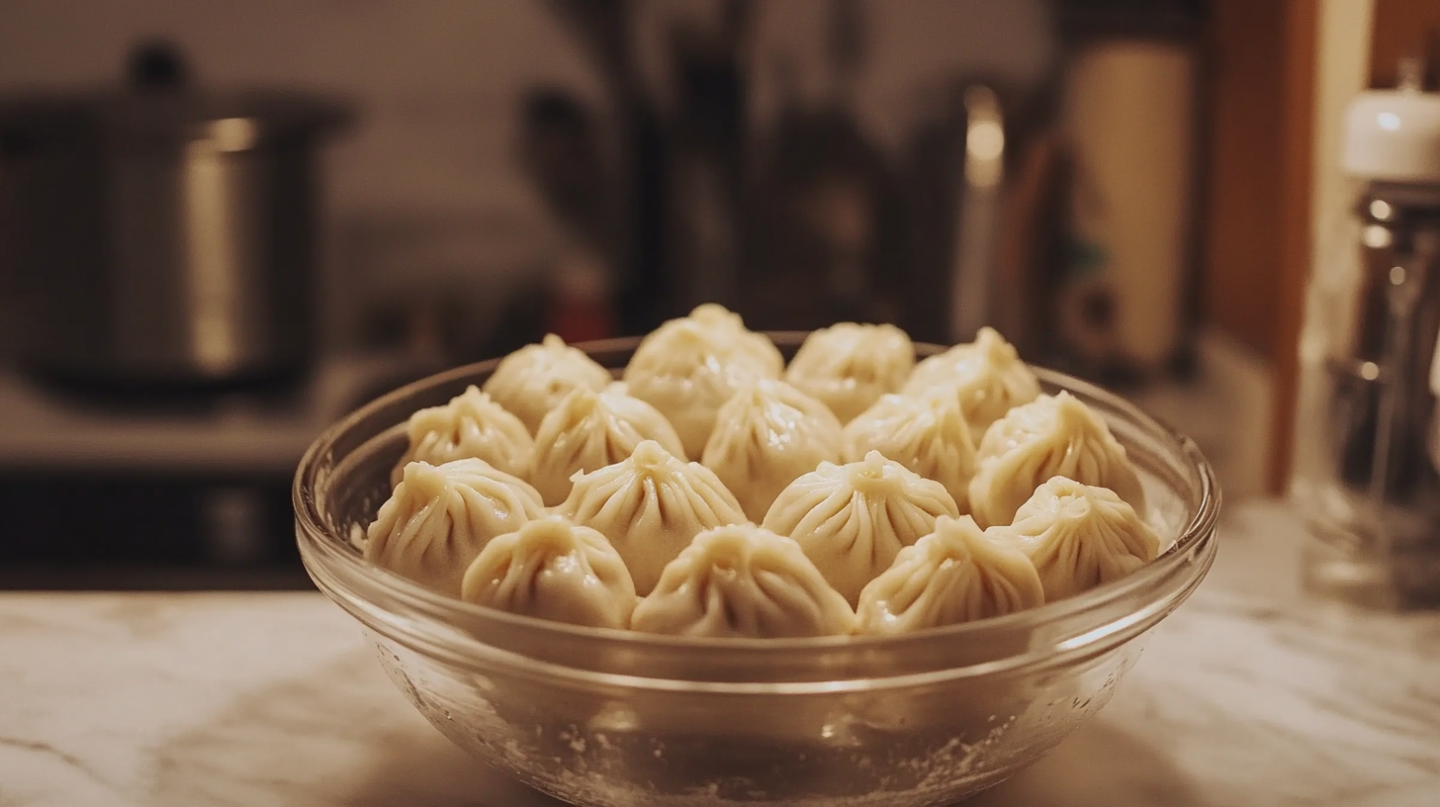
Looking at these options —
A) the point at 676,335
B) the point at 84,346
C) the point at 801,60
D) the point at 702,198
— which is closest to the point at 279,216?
the point at 84,346

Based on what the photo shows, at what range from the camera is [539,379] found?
0.86 m

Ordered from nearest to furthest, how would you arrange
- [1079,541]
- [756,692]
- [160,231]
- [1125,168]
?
[756,692] < [1079,541] < [160,231] < [1125,168]

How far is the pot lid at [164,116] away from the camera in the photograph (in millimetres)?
1597

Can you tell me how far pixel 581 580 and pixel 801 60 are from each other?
140 centimetres

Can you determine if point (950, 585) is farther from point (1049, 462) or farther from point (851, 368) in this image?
point (851, 368)

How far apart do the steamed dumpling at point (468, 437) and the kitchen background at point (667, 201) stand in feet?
3.05

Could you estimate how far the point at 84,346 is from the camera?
1723mm

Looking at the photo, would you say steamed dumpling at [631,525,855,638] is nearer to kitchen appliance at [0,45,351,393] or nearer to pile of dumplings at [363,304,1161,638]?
pile of dumplings at [363,304,1161,638]

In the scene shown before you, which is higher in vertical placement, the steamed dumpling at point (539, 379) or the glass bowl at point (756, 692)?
the steamed dumpling at point (539, 379)

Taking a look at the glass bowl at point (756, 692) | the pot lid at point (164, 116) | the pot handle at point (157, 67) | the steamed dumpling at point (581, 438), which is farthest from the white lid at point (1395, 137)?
the pot handle at point (157, 67)

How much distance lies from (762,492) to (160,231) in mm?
1161

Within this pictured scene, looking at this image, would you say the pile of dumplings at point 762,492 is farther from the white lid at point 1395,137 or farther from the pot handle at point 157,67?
the pot handle at point 157,67

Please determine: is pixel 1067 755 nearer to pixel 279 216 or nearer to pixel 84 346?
pixel 279 216

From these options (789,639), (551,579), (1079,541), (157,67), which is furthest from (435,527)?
(157,67)
